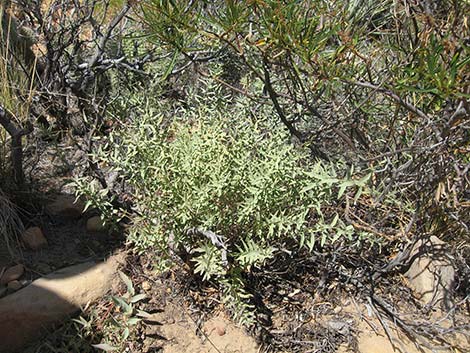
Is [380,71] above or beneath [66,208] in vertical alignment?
above

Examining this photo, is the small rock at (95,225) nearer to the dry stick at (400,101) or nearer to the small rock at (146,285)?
the small rock at (146,285)

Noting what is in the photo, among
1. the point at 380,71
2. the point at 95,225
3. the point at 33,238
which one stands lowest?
the point at 33,238

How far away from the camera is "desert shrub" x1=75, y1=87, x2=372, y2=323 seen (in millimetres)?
2473

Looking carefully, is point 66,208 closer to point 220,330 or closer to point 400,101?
point 220,330

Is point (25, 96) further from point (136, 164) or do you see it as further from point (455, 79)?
point (455, 79)

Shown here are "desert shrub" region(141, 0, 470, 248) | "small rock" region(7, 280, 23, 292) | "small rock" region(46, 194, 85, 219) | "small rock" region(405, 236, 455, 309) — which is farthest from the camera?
"small rock" region(46, 194, 85, 219)

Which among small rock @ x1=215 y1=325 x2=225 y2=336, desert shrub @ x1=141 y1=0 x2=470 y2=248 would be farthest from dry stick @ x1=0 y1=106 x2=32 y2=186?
small rock @ x1=215 y1=325 x2=225 y2=336

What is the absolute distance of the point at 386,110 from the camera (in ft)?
9.55

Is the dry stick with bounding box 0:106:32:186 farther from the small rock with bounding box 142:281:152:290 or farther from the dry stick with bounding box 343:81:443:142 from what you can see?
the dry stick with bounding box 343:81:443:142

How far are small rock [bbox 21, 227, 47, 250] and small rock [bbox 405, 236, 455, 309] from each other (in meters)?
1.92

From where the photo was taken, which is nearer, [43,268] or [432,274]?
[43,268]

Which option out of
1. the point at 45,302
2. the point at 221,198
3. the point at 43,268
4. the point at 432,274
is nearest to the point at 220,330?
the point at 221,198

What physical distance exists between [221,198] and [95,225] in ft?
2.72

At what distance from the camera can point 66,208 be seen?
3.05 m
